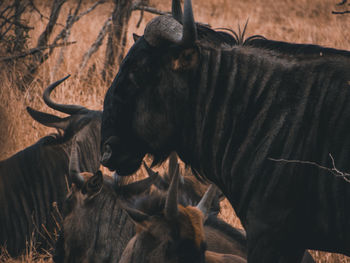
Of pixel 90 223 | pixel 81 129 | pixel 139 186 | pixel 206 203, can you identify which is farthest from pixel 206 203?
pixel 81 129

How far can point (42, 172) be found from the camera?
6.53m

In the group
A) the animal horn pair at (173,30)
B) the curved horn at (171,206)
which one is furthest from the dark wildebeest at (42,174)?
the animal horn pair at (173,30)

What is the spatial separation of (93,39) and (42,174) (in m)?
7.83

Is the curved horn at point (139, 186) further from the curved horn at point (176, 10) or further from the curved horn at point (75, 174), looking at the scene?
the curved horn at point (176, 10)

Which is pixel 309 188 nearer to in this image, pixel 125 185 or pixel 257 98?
pixel 257 98

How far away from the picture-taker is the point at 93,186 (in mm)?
4629

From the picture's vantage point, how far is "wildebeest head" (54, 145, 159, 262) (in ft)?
15.3

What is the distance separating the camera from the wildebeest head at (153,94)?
3.09 m

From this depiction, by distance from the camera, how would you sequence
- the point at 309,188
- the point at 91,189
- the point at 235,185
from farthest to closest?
1. the point at 91,189
2. the point at 235,185
3. the point at 309,188

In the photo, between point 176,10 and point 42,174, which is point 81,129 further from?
point 176,10

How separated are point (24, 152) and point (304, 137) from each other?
437cm

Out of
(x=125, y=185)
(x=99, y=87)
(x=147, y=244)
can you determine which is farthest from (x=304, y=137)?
(x=99, y=87)

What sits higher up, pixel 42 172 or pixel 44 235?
pixel 42 172

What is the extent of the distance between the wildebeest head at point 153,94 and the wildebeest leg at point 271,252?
704 mm
